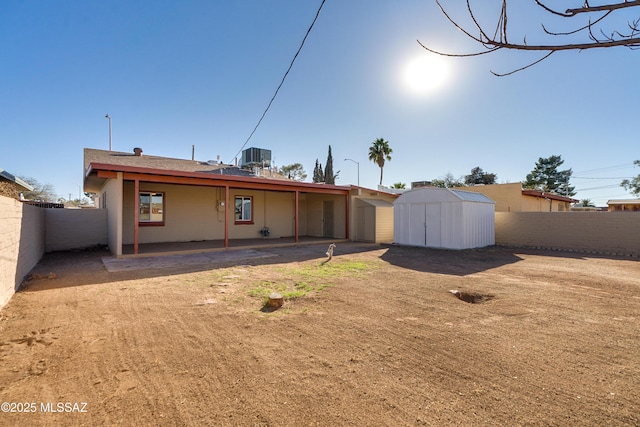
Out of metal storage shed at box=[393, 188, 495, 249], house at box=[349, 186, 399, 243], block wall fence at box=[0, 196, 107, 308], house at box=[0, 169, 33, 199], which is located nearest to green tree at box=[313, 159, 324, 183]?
house at box=[349, 186, 399, 243]

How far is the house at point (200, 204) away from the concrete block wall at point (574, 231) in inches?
291

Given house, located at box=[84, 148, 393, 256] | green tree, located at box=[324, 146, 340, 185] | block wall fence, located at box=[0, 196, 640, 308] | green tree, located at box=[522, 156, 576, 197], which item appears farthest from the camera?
green tree, located at box=[522, 156, 576, 197]

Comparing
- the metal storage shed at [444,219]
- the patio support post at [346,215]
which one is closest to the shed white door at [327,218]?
the patio support post at [346,215]

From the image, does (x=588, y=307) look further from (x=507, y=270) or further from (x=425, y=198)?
(x=425, y=198)

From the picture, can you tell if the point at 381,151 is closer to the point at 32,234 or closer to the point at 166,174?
the point at 166,174

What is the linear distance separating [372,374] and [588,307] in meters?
4.21

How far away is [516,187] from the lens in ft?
59.2

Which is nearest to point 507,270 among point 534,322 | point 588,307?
point 588,307

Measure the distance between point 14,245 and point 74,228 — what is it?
7.41 metres

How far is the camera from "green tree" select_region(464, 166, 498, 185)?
4341 centimetres

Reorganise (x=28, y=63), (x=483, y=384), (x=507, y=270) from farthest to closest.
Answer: (x=28, y=63) < (x=507, y=270) < (x=483, y=384)

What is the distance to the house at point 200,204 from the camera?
9539mm

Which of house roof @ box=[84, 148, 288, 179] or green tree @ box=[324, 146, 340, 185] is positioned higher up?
green tree @ box=[324, 146, 340, 185]

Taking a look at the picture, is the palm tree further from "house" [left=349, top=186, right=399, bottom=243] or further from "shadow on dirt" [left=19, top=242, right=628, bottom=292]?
"shadow on dirt" [left=19, top=242, right=628, bottom=292]
